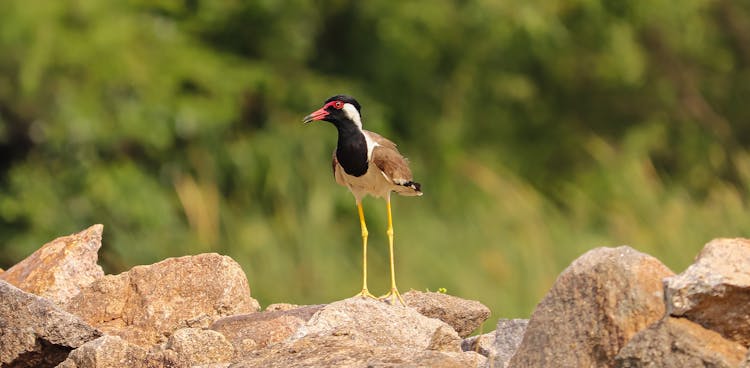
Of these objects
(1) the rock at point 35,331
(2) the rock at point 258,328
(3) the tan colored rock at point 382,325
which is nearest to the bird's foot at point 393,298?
(3) the tan colored rock at point 382,325

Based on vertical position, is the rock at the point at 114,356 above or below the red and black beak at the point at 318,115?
below

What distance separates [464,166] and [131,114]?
12.9 feet

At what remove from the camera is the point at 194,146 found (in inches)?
717

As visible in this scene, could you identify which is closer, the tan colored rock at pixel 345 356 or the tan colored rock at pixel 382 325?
the tan colored rock at pixel 345 356

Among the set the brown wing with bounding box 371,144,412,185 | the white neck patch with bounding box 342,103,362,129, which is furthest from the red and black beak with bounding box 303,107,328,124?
the brown wing with bounding box 371,144,412,185

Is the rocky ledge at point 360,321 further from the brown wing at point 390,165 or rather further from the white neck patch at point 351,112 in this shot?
the white neck patch at point 351,112

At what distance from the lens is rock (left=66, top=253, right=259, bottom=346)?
21.1 ft

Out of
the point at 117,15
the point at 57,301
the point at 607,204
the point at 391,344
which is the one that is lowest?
the point at 391,344

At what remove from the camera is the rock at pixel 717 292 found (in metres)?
4.80

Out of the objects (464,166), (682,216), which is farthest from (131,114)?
(682,216)

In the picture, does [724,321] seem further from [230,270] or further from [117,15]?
[117,15]

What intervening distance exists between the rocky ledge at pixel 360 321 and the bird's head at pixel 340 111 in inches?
43.6

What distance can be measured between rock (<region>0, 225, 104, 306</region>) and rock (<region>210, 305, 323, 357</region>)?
97cm

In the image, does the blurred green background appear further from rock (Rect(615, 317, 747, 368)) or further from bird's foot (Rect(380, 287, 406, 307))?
rock (Rect(615, 317, 747, 368))
